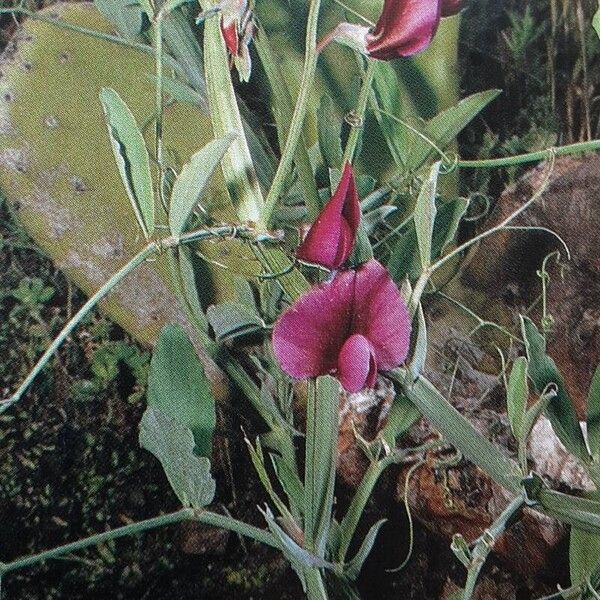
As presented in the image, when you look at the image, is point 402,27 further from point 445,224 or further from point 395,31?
point 445,224

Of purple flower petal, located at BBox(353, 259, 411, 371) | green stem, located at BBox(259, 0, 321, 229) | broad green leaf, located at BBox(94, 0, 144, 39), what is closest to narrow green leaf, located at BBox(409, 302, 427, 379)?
purple flower petal, located at BBox(353, 259, 411, 371)

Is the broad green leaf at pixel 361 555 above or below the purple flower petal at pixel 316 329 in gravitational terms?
below

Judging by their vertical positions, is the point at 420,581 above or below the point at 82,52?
below

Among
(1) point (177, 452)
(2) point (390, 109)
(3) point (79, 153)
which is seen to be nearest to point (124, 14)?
(3) point (79, 153)

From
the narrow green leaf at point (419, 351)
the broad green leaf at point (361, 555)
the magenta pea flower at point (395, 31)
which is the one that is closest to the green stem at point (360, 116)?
the magenta pea flower at point (395, 31)

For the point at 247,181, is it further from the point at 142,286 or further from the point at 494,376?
the point at 494,376

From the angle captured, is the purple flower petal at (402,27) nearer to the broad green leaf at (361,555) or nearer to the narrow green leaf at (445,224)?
the narrow green leaf at (445,224)

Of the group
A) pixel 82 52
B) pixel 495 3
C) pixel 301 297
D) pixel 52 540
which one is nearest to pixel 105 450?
pixel 52 540
